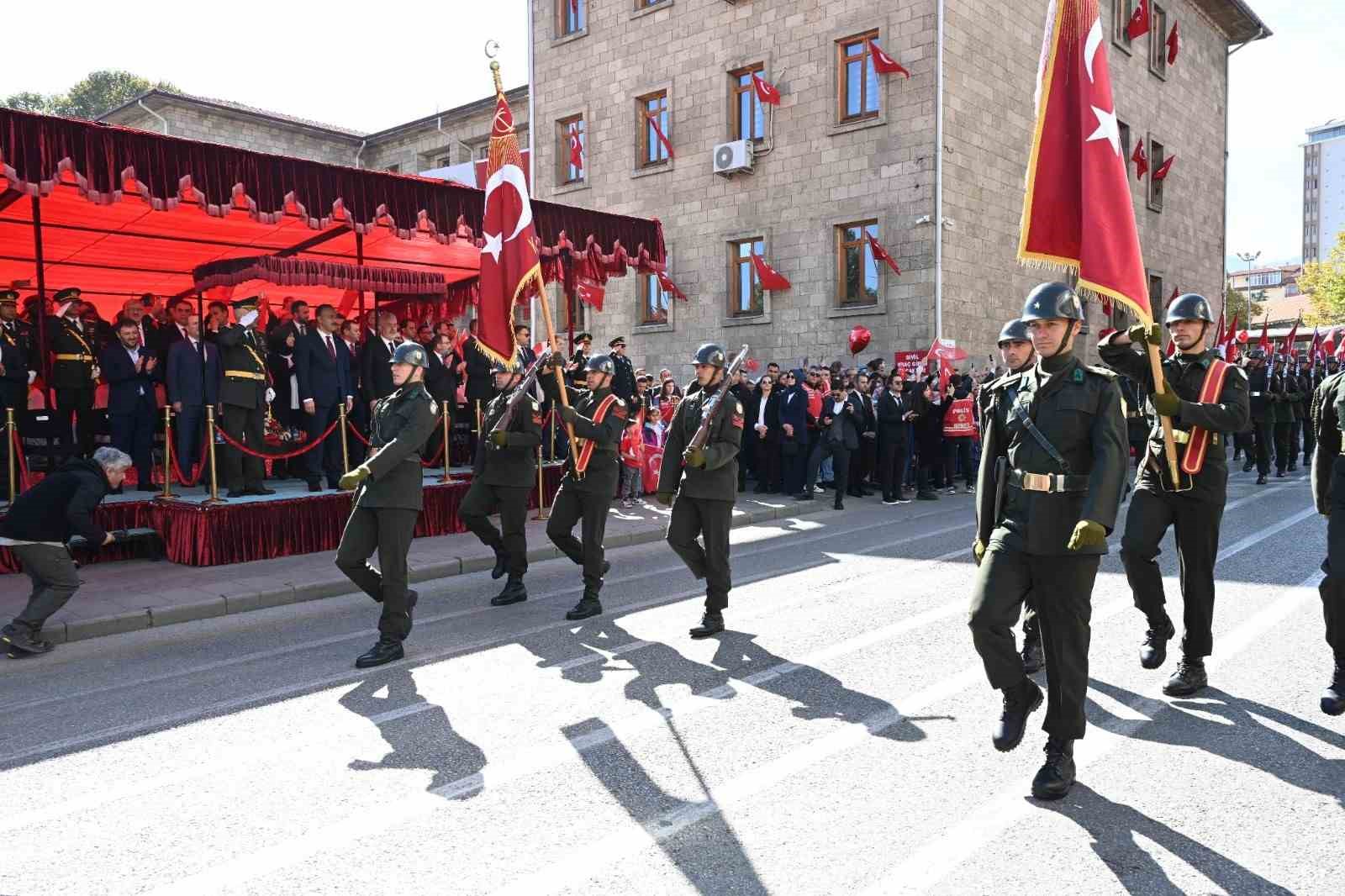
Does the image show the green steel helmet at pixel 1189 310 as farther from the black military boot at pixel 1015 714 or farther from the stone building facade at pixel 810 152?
the stone building facade at pixel 810 152

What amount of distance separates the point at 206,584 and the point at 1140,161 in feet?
90.3

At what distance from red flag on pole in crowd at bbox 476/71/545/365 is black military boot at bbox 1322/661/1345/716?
22.7 feet

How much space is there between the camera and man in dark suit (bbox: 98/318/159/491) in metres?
11.0

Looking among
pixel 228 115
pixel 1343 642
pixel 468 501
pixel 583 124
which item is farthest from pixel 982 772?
pixel 228 115

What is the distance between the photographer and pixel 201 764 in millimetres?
4668

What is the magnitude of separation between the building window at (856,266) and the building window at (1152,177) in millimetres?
11774

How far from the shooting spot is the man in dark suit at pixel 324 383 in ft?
38.4

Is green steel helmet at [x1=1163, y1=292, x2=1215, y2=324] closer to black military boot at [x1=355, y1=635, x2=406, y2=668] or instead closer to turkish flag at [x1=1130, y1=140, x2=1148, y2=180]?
black military boot at [x1=355, y1=635, x2=406, y2=668]

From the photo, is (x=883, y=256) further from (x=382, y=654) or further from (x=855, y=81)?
(x=382, y=654)

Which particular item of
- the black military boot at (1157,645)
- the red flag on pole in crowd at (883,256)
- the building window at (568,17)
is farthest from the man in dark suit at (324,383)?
the building window at (568,17)

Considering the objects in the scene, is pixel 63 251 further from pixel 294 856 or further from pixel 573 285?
pixel 294 856

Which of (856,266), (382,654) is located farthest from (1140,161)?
(382,654)

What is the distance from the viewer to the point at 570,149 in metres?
27.9

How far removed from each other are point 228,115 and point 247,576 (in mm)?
33066
